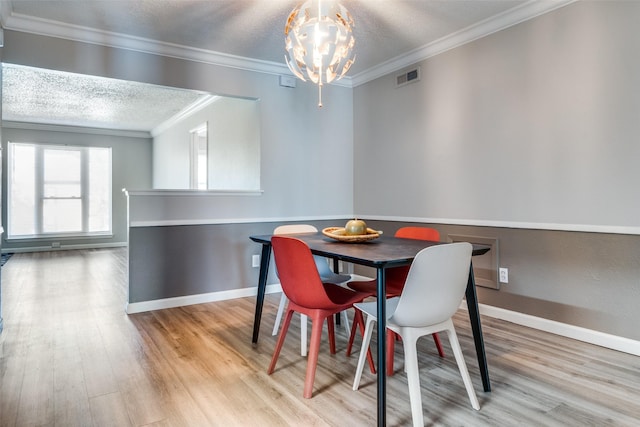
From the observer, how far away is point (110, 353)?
7.98 feet

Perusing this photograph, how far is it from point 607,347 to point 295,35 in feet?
8.91

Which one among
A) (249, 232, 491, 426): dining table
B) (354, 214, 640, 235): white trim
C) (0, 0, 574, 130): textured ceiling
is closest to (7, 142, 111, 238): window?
(0, 0, 574, 130): textured ceiling

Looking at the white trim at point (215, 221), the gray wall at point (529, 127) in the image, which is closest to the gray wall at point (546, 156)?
the gray wall at point (529, 127)

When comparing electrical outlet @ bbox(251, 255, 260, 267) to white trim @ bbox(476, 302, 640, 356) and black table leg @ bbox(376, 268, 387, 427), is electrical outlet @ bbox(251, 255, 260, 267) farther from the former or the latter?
black table leg @ bbox(376, 268, 387, 427)

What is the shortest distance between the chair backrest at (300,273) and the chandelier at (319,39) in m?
1.10

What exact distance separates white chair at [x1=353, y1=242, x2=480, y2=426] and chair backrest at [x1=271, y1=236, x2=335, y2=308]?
28cm

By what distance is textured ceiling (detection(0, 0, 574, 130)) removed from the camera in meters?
2.73

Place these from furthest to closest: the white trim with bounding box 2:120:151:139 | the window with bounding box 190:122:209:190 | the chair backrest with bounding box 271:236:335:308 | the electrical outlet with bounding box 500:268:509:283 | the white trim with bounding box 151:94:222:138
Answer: the white trim with bounding box 2:120:151:139
the window with bounding box 190:122:209:190
the white trim with bounding box 151:94:222:138
the electrical outlet with bounding box 500:268:509:283
the chair backrest with bounding box 271:236:335:308

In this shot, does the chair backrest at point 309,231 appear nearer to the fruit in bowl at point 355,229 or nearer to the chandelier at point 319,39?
the fruit in bowl at point 355,229

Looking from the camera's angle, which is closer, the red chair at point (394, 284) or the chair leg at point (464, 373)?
the chair leg at point (464, 373)

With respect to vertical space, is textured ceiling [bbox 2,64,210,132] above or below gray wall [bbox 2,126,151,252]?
above

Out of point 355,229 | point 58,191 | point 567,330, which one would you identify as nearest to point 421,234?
point 355,229

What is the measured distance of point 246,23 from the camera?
3.01 metres

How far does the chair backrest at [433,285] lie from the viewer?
154 cm
